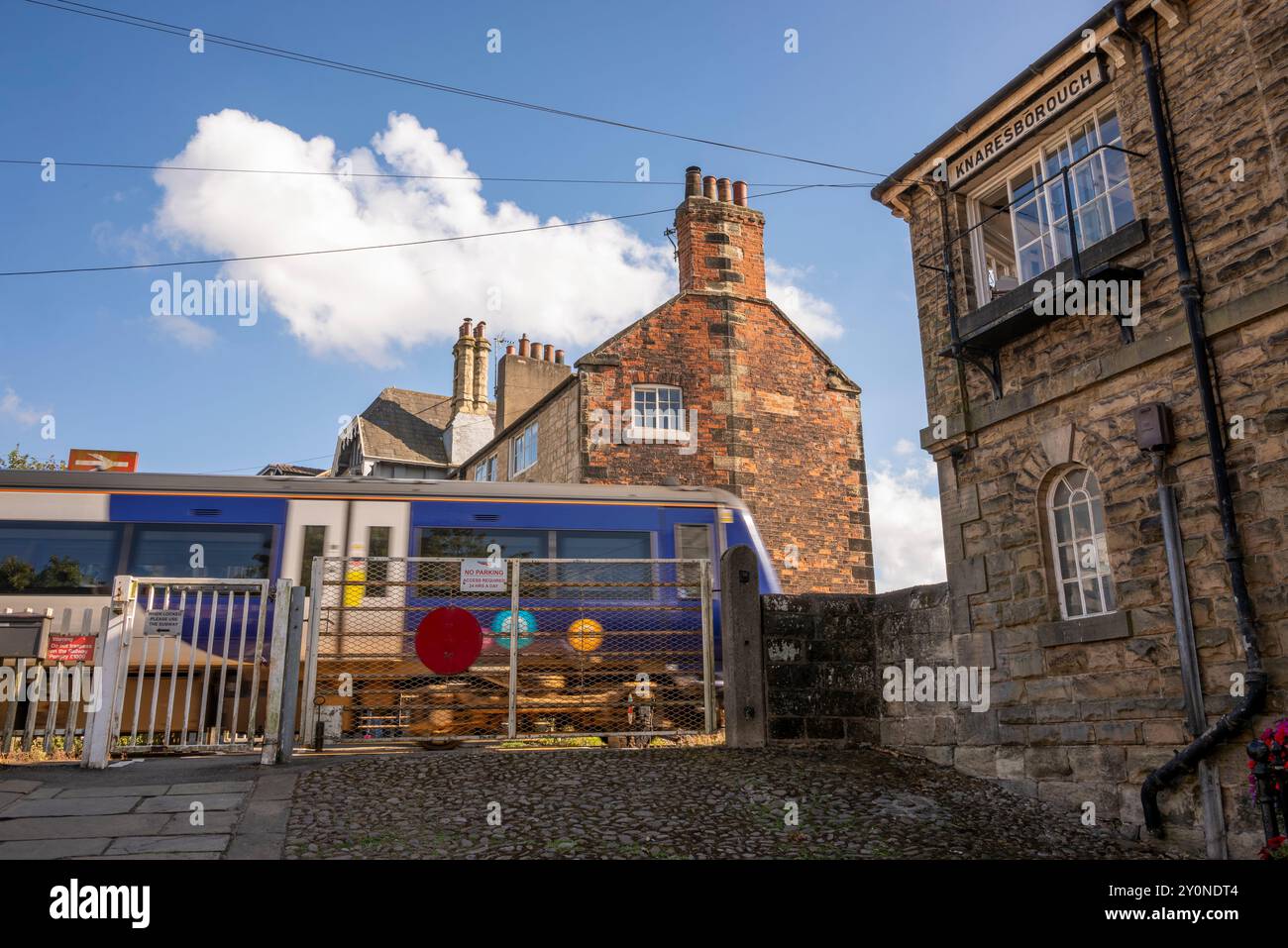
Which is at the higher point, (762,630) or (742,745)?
(762,630)

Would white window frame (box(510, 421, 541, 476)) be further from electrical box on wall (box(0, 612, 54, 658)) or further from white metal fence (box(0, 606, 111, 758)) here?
electrical box on wall (box(0, 612, 54, 658))

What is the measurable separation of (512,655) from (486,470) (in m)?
20.2

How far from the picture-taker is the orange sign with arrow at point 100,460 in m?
15.4

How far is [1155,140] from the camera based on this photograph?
847 centimetres

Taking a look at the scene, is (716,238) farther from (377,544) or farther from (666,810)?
(666,810)

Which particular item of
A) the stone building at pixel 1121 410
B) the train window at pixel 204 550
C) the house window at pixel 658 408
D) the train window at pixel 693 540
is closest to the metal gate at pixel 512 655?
the train window at pixel 693 540

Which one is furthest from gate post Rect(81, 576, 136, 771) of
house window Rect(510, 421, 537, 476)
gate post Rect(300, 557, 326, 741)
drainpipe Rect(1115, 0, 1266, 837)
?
house window Rect(510, 421, 537, 476)

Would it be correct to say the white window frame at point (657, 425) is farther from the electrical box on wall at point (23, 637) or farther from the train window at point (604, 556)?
the electrical box on wall at point (23, 637)

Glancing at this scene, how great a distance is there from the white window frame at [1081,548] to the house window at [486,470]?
68.9 feet
